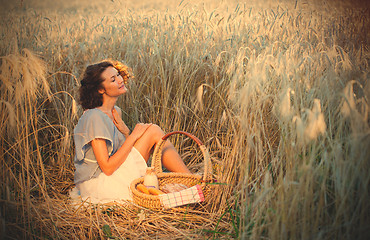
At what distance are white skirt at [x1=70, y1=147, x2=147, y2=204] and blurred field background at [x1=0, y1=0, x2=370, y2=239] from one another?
11cm

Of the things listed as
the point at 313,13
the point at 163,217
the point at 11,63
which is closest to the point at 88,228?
the point at 163,217

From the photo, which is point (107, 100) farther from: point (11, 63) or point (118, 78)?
point (11, 63)

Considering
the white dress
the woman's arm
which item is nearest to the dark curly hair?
the white dress

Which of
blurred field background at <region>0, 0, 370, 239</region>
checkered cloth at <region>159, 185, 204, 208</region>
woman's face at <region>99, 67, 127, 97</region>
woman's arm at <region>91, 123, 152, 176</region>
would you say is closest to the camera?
blurred field background at <region>0, 0, 370, 239</region>

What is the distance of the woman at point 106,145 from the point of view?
6.48 feet

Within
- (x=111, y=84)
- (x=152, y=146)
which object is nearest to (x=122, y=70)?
(x=111, y=84)

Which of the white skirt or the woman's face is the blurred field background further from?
the woman's face

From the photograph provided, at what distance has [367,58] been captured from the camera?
2.33 metres

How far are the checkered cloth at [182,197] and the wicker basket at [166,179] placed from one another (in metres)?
0.04

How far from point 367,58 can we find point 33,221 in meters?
2.40

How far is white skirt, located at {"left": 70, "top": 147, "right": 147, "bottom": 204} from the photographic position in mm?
2014

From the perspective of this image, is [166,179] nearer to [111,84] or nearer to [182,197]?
[182,197]

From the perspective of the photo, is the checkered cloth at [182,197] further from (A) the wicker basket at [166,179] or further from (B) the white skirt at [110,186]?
(B) the white skirt at [110,186]

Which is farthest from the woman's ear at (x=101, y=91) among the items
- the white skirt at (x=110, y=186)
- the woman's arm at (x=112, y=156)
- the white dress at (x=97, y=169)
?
the white skirt at (x=110, y=186)
